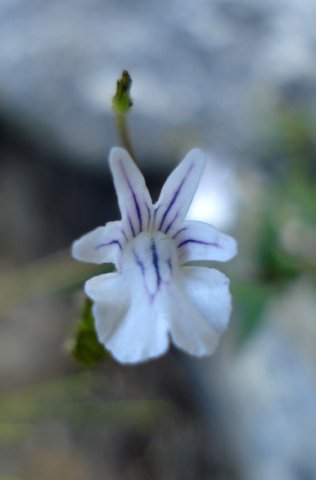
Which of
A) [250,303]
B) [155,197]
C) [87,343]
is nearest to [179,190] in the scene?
[87,343]

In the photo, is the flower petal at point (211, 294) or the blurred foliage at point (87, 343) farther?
the blurred foliage at point (87, 343)

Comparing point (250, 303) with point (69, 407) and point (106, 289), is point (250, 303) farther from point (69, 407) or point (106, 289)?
point (69, 407)

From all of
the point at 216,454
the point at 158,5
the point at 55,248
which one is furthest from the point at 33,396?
the point at 158,5

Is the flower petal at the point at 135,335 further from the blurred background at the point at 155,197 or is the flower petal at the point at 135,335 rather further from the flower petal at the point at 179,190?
the blurred background at the point at 155,197

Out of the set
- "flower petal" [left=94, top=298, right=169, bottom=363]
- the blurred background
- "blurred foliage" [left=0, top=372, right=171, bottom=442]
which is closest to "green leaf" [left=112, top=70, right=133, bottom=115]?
"flower petal" [left=94, top=298, right=169, bottom=363]

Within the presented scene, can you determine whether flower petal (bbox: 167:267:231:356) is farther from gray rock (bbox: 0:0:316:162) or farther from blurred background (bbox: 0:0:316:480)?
gray rock (bbox: 0:0:316:162)

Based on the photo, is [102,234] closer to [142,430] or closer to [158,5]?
[142,430]

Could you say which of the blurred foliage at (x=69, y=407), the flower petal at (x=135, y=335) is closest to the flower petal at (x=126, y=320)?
the flower petal at (x=135, y=335)
